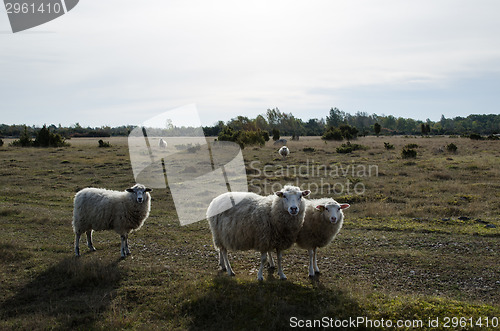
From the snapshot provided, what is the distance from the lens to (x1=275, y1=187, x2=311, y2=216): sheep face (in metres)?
8.05

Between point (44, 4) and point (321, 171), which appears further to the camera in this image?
point (321, 171)

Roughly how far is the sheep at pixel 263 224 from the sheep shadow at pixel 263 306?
2.62ft

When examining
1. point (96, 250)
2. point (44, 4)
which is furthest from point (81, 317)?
point (44, 4)

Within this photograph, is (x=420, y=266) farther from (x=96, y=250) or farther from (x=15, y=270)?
(x=15, y=270)

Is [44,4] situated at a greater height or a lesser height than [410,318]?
greater

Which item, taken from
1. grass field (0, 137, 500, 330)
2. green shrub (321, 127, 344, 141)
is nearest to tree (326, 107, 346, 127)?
green shrub (321, 127, 344, 141)

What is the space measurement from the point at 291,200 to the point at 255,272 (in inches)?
91.3

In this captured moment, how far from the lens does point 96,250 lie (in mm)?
11391

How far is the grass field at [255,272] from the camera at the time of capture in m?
6.90

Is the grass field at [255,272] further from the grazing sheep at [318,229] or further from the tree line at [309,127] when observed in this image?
the tree line at [309,127]

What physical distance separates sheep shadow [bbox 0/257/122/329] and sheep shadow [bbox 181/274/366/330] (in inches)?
76.1

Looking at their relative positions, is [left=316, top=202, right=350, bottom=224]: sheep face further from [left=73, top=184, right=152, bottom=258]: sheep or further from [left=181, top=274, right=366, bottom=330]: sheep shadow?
[left=73, top=184, right=152, bottom=258]: sheep

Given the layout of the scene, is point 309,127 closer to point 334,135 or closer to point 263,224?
point 334,135

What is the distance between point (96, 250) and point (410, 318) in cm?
920
